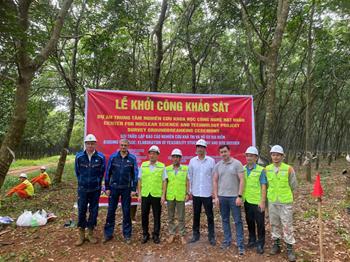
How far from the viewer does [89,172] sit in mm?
5738

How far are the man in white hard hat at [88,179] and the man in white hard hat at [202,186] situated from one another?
5.79 feet

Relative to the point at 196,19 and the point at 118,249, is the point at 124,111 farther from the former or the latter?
the point at 196,19

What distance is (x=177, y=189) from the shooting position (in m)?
5.88

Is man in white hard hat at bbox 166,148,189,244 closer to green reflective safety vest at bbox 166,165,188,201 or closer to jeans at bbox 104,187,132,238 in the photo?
green reflective safety vest at bbox 166,165,188,201

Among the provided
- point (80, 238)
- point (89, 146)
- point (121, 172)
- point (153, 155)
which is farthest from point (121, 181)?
point (80, 238)

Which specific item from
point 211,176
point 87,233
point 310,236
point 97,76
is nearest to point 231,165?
point 211,176

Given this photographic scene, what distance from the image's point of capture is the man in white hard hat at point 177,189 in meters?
5.89

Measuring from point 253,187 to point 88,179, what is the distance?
119 inches

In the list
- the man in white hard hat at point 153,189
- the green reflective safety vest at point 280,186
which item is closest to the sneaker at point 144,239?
the man in white hard hat at point 153,189

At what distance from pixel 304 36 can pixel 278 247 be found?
13.3 metres

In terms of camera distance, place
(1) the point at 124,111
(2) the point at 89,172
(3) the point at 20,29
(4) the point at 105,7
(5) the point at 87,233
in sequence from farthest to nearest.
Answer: (4) the point at 105,7
(1) the point at 124,111
(5) the point at 87,233
(2) the point at 89,172
(3) the point at 20,29

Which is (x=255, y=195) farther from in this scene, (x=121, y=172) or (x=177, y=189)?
(x=121, y=172)

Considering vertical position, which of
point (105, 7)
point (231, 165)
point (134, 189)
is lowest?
point (134, 189)

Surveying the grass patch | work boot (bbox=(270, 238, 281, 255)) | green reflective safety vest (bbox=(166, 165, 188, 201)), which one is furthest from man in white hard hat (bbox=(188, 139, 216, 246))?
the grass patch
